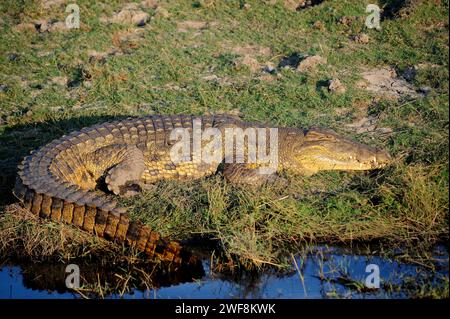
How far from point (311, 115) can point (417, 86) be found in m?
1.70

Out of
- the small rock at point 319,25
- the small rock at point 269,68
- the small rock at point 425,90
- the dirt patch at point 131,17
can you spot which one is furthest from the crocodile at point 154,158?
the dirt patch at point 131,17

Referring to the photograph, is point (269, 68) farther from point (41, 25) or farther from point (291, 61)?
point (41, 25)

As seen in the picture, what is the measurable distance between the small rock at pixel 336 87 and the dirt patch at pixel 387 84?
13.9 inches

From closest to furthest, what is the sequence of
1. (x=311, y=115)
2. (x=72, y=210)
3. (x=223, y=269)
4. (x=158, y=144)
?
(x=223, y=269) → (x=72, y=210) → (x=158, y=144) → (x=311, y=115)

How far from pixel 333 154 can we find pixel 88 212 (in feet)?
9.64

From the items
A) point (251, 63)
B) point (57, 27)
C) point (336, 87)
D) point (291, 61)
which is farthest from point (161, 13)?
point (336, 87)

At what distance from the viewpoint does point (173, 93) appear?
27.5ft

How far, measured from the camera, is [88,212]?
5102mm

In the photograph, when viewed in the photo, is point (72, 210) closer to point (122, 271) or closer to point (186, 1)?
point (122, 271)

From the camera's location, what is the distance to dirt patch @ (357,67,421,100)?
7.90 m

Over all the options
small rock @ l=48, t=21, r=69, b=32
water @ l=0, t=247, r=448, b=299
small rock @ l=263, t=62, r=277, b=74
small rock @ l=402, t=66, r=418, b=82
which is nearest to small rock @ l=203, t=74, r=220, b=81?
small rock @ l=263, t=62, r=277, b=74

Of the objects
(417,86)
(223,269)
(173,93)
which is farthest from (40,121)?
(417,86)

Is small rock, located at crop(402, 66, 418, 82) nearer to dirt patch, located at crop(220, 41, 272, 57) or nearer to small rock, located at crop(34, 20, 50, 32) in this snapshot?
dirt patch, located at crop(220, 41, 272, 57)
